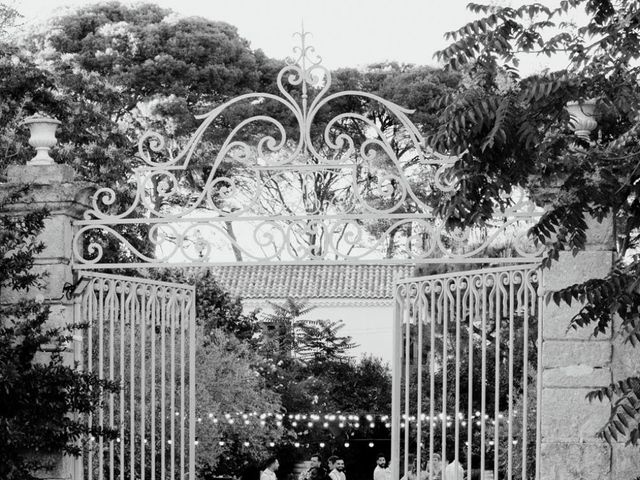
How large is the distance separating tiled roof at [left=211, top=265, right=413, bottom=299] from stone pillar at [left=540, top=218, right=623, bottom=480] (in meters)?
20.6

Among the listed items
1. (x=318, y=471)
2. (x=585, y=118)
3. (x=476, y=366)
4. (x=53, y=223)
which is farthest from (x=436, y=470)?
(x=585, y=118)

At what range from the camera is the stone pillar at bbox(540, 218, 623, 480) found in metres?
6.66

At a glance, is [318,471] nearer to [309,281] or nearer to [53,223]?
[53,223]

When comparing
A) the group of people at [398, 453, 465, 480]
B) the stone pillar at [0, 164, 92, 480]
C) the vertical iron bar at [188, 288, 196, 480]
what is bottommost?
the group of people at [398, 453, 465, 480]

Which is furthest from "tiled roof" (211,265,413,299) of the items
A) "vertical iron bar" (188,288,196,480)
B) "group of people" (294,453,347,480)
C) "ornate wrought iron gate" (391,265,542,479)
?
"vertical iron bar" (188,288,196,480)

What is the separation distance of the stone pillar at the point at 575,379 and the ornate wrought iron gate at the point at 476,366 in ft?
0.40

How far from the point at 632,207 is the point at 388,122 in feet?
55.0

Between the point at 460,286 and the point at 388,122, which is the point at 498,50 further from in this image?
the point at 388,122

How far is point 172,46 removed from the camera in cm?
2108

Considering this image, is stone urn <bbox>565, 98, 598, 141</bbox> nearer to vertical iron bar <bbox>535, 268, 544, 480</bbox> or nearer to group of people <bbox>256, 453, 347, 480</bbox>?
vertical iron bar <bbox>535, 268, 544, 480</bbox>

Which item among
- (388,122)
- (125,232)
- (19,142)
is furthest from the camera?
(388,122)

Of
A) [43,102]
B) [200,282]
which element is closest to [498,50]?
[43,102]

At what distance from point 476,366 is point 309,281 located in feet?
40.7

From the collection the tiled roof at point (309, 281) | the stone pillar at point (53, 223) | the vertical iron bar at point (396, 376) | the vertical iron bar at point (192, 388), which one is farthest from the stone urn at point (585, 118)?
the tiled roof at point (309, 281)
